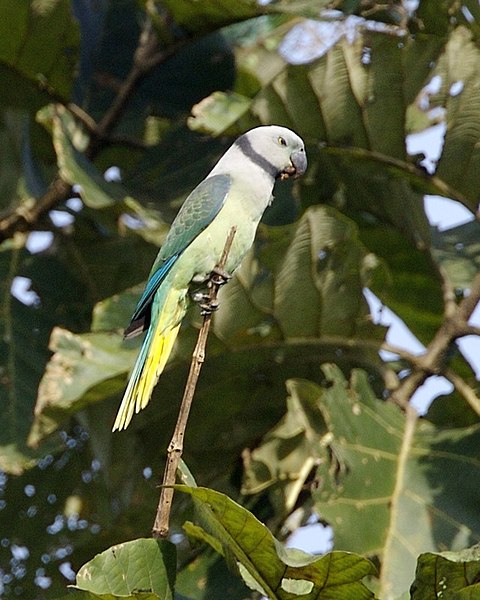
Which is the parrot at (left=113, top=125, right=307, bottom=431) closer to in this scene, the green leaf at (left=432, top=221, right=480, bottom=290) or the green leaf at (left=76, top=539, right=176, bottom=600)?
the green leaf at (left=76, top=539, right=176, bottom=600)

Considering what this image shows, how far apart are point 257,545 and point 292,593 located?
0.37 ft

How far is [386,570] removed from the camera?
10.2ft

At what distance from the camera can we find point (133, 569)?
226 cm

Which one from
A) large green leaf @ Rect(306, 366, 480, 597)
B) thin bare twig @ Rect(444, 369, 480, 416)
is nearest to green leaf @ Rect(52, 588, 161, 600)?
large green leaf @ Rect(306, 366, 480, 597)

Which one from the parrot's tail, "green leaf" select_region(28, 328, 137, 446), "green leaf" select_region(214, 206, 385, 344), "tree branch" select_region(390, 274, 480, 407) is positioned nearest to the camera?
the parrot's tail

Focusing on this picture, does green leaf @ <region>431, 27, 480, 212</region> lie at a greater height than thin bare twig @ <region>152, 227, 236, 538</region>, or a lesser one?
lesser

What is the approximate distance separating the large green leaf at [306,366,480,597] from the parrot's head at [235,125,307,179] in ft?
1.99

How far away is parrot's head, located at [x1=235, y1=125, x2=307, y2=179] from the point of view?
3.34m

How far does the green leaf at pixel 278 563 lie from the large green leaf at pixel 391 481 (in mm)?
841

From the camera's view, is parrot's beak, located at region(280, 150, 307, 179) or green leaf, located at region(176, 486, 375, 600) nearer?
green leaf, located at region(176, 486, 375, 600)

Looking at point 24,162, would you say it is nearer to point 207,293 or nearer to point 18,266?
point 18,266

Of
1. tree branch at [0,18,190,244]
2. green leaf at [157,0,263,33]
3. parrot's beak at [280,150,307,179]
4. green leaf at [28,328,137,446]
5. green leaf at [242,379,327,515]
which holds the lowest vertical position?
green leaf at [242,379,327,515]

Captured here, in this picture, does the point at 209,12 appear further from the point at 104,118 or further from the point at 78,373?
the point at 78,373

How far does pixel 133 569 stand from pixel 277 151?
58.3 inches
